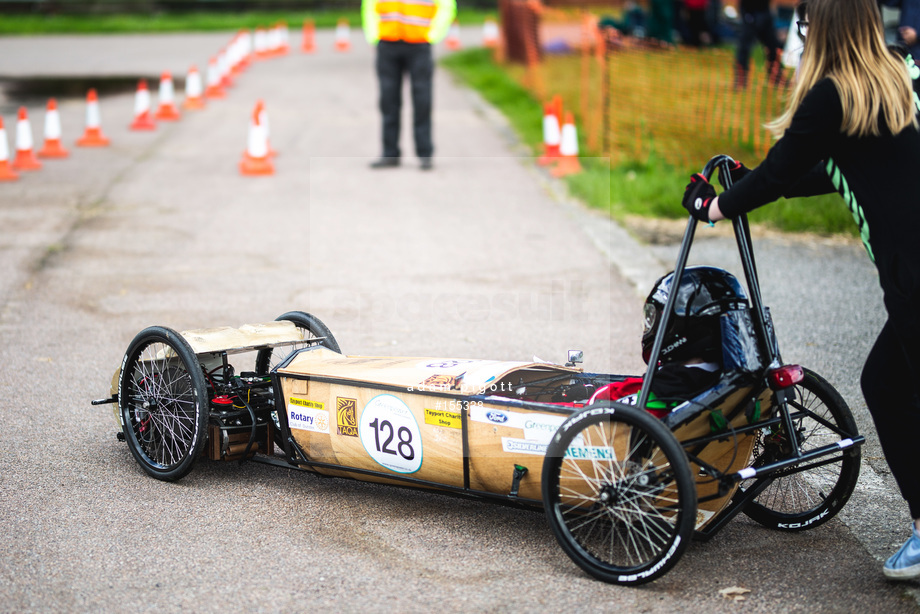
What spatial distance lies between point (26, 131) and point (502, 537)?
9.26m

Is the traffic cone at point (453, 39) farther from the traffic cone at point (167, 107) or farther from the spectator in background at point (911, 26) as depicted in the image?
the spectator in background at point (911, 26)

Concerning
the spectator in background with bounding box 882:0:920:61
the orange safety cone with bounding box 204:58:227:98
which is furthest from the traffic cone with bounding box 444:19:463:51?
the spectator in background with bounding box 882:0:920:61

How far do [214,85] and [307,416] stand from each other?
13.8 meters

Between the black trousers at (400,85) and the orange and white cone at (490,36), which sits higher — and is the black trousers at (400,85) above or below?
below

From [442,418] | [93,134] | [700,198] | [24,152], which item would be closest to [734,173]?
[700,198]

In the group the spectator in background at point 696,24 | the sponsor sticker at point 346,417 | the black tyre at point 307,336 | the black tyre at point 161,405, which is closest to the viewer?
the sponsor sticker at point 346,417

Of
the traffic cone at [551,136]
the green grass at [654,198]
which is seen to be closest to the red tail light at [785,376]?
the green grass at [654,198]

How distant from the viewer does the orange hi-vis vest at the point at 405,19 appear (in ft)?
37.1

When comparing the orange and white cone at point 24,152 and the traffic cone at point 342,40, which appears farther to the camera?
the traffic cone at point 342,40

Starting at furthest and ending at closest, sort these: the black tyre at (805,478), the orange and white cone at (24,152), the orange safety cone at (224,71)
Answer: the orange safety cone at (224,71)
the orange and white cone at (24,152)
the black tyre at (805,478)

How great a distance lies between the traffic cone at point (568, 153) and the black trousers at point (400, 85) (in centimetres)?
156

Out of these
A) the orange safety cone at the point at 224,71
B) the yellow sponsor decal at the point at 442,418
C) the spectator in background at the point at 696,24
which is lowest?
the yellow sponsor decal at the point at 442,418

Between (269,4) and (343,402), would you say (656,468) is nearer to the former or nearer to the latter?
(343,402)

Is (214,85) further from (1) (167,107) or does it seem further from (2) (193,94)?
(1) (167,107)
